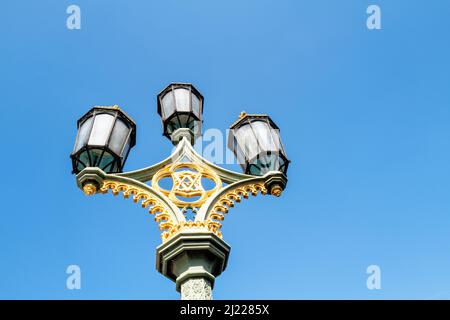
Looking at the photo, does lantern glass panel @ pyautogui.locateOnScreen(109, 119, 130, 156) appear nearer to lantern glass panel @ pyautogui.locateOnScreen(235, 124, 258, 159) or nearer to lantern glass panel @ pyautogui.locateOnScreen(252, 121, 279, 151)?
lantern glass panel @ pyautogui.locateOnScreen(235, 124, 258, 159)

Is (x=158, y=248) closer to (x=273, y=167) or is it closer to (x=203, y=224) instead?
(x=203, y=224)

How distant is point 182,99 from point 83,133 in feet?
5.08

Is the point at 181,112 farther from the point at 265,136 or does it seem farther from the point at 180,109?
the point at 265,136

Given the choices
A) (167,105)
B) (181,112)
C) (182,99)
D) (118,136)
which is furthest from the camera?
(167,105)

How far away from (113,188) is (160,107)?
2.27 metres

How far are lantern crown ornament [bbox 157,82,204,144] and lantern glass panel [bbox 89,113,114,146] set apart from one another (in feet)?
3.14

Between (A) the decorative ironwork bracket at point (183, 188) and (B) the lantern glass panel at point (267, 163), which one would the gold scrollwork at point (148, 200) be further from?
(B) the lantern glass panel at point (267, 163)

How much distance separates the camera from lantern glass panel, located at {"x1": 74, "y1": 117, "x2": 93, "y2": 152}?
27.1 ft

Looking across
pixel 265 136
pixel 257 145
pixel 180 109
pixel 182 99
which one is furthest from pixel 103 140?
pixel 265 136

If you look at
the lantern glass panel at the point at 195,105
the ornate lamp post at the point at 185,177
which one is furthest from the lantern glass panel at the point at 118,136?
the lantern glass panel at the point at 195,105

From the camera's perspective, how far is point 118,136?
27.7 ft
